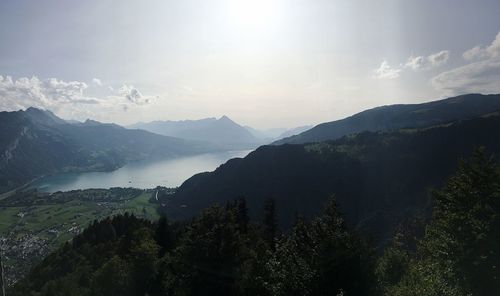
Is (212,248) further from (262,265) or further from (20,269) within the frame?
(20,269)

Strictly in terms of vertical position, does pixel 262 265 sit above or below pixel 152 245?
above

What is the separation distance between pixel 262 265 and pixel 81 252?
88.8 metres

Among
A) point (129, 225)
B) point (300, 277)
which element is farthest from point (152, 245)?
point (129, 225)

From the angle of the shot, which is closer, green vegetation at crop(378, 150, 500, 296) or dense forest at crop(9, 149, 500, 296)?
green vegetation at crop(378, 150, 500, 296)

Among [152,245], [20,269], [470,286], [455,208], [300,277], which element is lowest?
[20,269]

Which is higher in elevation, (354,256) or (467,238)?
(467,238)

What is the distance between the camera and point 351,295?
23406 mm

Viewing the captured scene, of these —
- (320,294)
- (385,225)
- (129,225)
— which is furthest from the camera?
(385,225)

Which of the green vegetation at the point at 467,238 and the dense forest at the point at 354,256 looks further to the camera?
the dense forest at the point at 354,256

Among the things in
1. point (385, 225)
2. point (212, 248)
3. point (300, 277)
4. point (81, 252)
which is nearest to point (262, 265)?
point (300, 277)

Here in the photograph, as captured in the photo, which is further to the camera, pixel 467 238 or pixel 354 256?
pixel 467 238

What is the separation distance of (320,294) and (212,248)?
17356 mm

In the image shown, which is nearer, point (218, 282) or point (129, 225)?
point (218, 282)

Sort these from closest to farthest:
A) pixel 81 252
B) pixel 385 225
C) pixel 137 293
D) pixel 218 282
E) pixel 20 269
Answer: pixel 218 282 < pixel 137 293 < pixel 81 252 < pixel 20 269 < pixel 385 225
